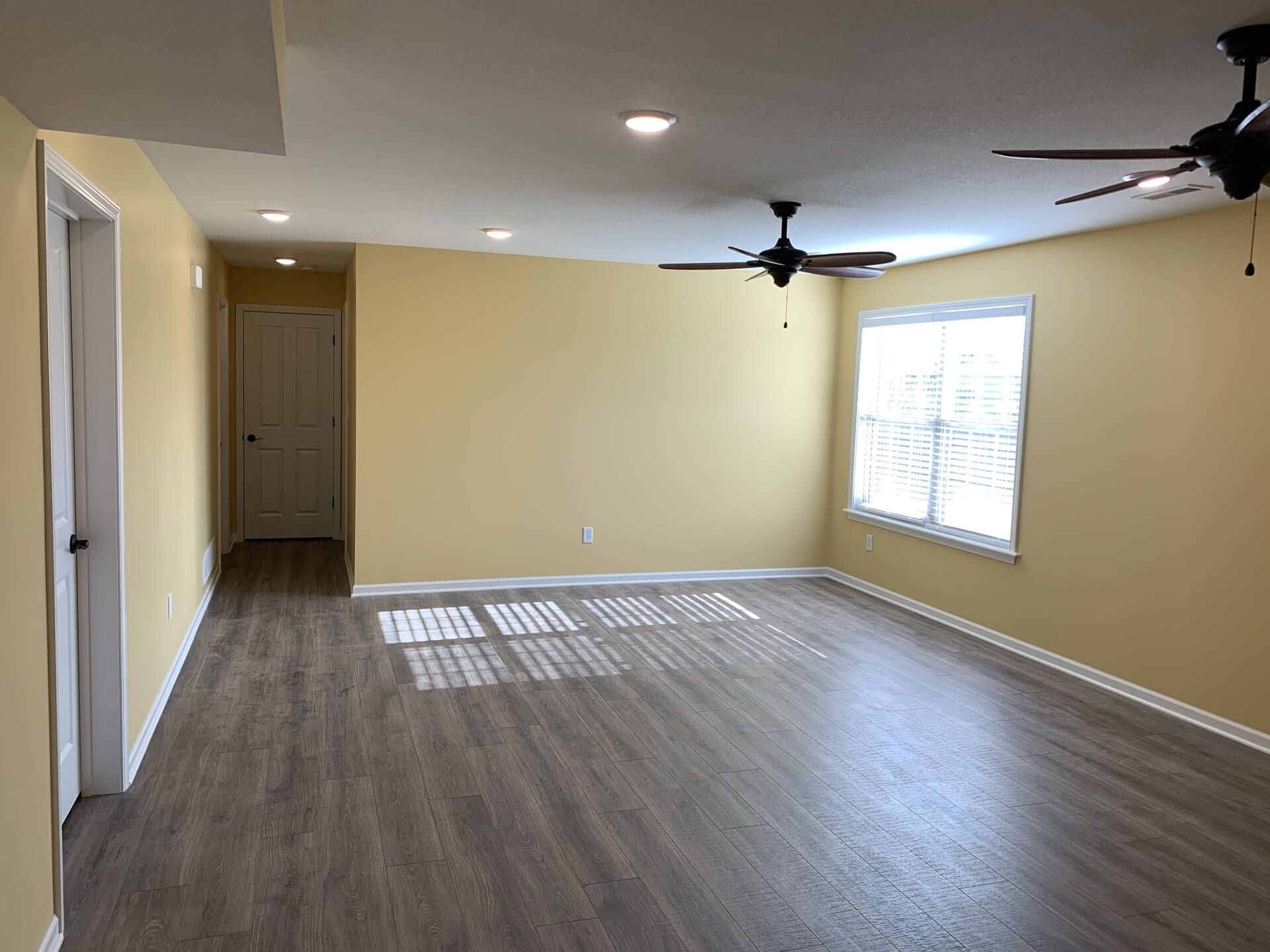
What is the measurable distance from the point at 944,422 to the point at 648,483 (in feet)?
7.14

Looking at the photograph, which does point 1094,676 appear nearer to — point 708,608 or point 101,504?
point 708,608

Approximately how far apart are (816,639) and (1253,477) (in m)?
2.40

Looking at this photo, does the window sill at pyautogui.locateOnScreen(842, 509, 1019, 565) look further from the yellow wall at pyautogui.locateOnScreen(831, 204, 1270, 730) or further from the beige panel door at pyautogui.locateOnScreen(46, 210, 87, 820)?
the beige panel door at pyautogui.locateOnScreen(46, 210, 87, 820)

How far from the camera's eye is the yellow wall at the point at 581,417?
6.12 metres

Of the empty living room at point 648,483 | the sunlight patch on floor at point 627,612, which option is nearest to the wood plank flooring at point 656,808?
the empty living room at point 648,483

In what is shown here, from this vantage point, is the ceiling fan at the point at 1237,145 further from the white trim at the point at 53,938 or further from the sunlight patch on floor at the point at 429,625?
the sunlight patch on floor at the point at 429,625

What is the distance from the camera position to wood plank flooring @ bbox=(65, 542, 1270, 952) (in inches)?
99.3

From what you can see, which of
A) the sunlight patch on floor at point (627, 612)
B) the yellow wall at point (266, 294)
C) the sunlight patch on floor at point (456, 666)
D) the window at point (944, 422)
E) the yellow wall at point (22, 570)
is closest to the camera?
the yellow wall at point (22, 570)

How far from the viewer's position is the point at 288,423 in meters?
7.85

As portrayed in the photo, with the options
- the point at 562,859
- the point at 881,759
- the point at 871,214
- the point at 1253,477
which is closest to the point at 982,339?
the point at 871,214

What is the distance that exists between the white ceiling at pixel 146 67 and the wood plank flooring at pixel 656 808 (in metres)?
2.08

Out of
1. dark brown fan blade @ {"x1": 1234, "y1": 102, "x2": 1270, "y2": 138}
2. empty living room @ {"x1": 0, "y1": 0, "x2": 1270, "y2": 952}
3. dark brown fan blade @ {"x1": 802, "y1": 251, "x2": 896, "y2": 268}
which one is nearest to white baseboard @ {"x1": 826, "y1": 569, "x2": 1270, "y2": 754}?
empty living room @ {"x1": 0, "y1": 0, "x2": 1270, "y2": 952}

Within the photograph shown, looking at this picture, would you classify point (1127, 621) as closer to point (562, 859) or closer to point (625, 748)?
point (625, 748)

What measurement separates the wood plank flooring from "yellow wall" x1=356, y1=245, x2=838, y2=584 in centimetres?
128
